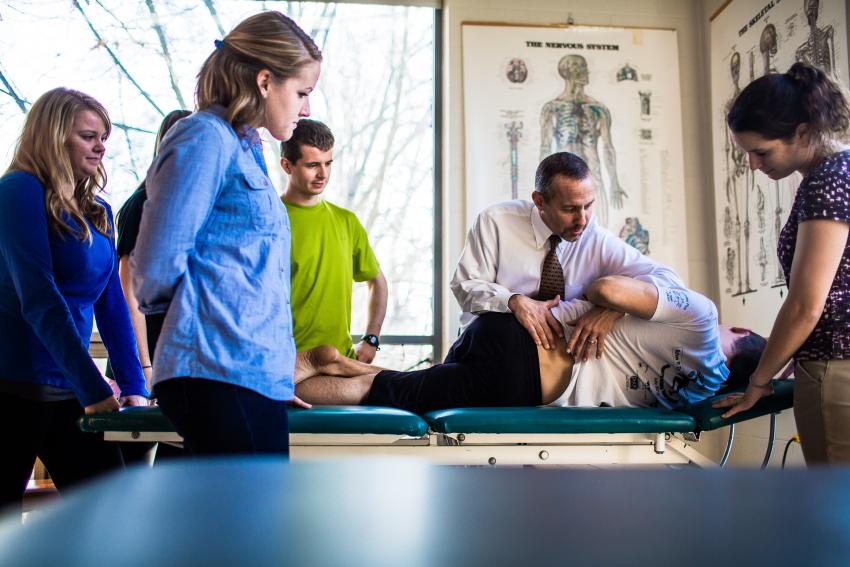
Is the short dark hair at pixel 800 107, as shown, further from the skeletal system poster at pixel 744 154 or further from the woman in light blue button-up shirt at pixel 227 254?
the skeletal system poster at pixel 744 154

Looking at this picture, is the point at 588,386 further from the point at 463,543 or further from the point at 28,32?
the point at 28,32

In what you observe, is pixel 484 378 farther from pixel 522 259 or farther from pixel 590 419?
pixel 522 259

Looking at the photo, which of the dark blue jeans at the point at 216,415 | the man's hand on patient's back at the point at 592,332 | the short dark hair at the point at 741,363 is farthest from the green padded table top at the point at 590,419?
the dark blue jeans at the point at 216,415

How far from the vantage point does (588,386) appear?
7.45 ft

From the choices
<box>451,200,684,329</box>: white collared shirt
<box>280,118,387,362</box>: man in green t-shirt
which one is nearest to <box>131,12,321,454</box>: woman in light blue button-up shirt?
<box>451,200,684,329</box>: white collared shirt

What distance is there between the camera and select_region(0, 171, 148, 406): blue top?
59.6 inches

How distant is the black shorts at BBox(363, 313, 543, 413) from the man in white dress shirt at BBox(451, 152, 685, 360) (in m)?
0.14

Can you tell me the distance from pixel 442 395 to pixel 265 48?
125 centimetres

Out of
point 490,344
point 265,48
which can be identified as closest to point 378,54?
point 490,344

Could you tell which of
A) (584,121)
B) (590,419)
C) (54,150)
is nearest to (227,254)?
(54,150)

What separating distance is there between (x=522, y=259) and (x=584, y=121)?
2.07 m

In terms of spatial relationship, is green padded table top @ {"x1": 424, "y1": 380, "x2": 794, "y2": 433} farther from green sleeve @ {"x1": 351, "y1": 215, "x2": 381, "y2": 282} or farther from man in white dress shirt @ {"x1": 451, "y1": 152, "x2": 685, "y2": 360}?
green sleeve @ {"x1": 351, "y1": 215, "x2": 381, "y2": 282}

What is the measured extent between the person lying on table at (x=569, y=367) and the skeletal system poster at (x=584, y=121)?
206cm

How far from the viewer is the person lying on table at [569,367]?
2.17 m
